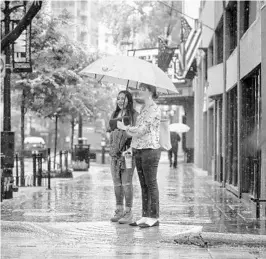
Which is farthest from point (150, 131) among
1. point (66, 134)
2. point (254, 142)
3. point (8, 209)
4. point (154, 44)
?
point (66, 134)

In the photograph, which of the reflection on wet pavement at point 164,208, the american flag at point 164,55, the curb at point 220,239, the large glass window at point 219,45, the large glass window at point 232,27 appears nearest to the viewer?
the curb at point 220,239

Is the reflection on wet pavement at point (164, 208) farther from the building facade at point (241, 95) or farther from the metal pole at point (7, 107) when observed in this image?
the metal pole at point (7, 107)

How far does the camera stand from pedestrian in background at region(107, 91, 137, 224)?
36.5 ft

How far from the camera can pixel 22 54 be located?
57.0 feet

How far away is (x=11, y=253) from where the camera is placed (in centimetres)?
859

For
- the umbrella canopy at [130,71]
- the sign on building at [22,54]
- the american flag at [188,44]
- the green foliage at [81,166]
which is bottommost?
the green foliage at [81,166]

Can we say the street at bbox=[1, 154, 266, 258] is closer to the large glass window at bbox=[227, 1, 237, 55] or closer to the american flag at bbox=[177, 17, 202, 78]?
the large glass window at bbox=[227, 1, 237, 55]

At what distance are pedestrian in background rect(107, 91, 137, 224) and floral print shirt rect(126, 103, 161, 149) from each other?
365 mm

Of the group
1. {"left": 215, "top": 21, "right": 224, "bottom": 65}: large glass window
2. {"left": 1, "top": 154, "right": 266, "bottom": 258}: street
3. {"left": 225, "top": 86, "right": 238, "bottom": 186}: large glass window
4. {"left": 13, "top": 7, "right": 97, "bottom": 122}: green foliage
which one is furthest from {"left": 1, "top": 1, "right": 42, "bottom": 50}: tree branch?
{"left": 215, "top": 21, "right": 224, "bottom": 65}: large glass window

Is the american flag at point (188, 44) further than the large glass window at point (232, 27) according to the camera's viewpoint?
Yes

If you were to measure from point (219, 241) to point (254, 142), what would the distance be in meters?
7.27

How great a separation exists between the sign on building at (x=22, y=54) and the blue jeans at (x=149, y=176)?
6998 mm

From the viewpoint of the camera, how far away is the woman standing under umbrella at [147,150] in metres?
10.6

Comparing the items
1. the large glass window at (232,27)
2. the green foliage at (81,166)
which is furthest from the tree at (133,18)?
the large glass window at (232,27)
